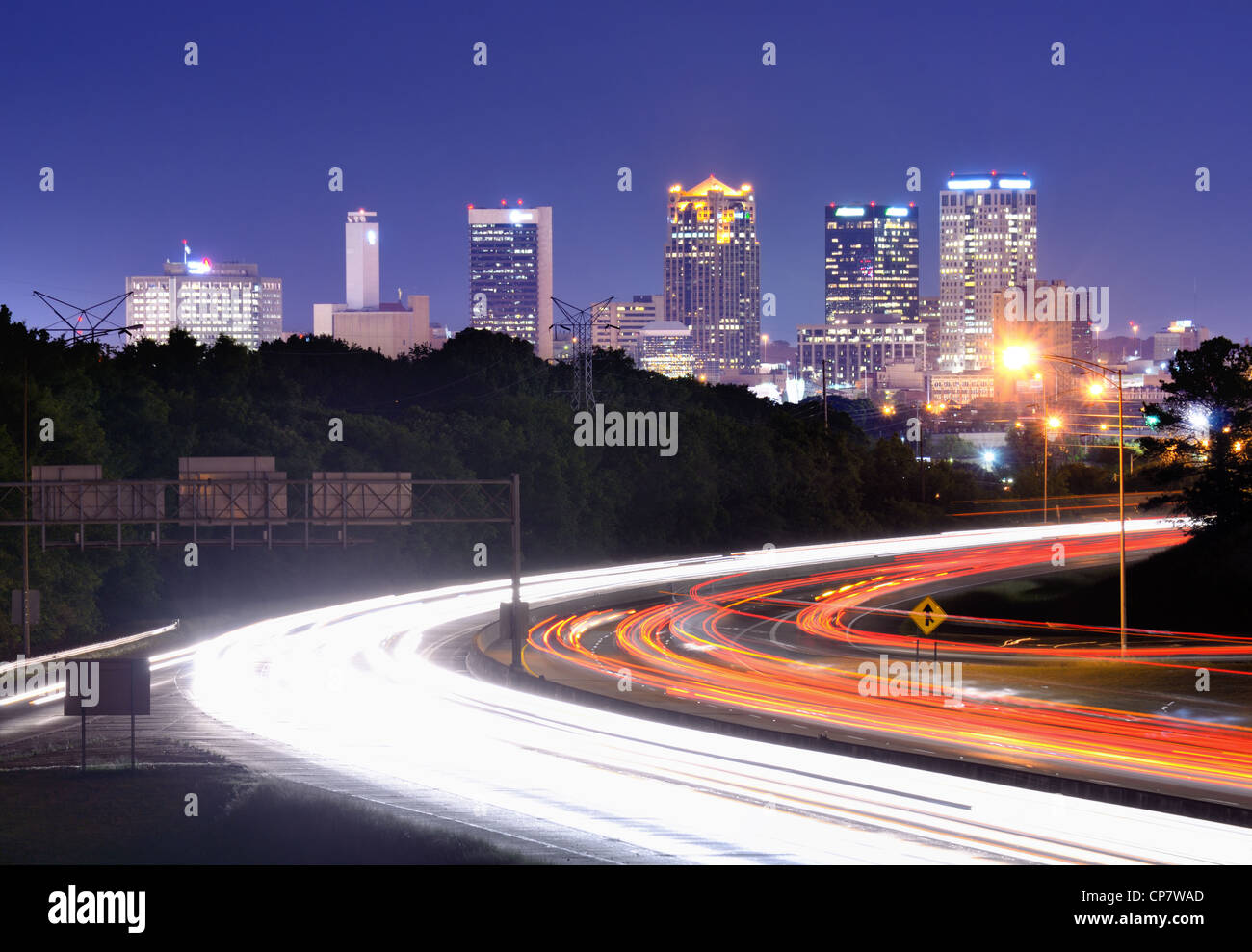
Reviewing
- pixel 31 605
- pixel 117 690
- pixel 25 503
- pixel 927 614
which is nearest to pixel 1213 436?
pixel 927 614

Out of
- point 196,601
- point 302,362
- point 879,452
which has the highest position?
point 302,362

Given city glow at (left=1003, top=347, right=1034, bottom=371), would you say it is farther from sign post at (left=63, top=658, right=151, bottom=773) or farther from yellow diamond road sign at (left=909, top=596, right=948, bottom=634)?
sign post at (left=63, top=658, right=151, bottom=773)

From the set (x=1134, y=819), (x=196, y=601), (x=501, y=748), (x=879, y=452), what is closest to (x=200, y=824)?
(x=501, y=748)

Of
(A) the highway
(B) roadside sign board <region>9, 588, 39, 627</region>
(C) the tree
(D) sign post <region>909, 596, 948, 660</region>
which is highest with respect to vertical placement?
(C) the tree

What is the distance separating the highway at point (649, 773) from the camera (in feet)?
57.8

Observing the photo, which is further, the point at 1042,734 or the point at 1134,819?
the point at 1042,734

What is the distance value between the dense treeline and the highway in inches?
846

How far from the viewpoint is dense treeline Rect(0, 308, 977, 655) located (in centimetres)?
6106

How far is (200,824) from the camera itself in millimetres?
21109

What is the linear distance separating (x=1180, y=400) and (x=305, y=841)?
74187 millimetres

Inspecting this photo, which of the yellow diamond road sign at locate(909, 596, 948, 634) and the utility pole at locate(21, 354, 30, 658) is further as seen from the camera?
the utility pole at locate(21, 354, 30, 658)

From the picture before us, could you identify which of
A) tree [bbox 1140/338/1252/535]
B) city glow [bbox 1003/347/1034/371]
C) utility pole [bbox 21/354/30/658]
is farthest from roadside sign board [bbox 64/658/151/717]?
tree [bbox 1140/338/1252/535]

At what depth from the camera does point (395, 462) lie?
77.4 m
